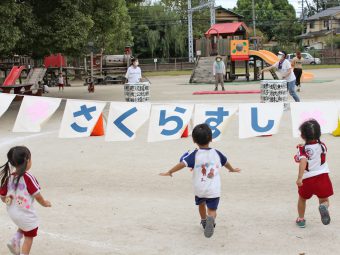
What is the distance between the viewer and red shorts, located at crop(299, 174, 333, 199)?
5418mm

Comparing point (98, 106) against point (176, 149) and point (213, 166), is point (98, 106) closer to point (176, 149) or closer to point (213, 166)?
point (176, 149)

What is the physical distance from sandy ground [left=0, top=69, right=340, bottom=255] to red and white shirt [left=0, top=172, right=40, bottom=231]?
24.6 inches

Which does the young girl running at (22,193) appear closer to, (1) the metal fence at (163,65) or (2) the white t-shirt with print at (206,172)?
(2) the white t-shirt with print at (206,172)

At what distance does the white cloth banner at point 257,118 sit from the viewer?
7676 mm

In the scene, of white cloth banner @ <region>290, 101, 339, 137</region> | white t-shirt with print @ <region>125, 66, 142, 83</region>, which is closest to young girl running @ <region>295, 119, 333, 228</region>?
white cloth banner @ <region>290, 101, 339, 137</region>

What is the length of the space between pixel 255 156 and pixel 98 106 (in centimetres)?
305

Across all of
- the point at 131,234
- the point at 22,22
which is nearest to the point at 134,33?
the point at 22,22

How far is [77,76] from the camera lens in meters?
48.2

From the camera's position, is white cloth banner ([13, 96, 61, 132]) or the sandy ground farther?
white cloth banner ([13, 96, 61, 132])

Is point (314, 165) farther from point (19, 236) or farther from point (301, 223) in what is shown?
point (19, 236)

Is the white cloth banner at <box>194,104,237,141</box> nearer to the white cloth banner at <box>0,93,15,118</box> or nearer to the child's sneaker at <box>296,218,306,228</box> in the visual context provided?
the child's sneaker at <box>296,218,306,228</box>

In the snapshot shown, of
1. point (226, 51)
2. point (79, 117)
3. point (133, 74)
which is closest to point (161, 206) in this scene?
point (79, 117)

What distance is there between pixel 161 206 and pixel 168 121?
1631 mm

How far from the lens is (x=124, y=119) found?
8.09 meters
